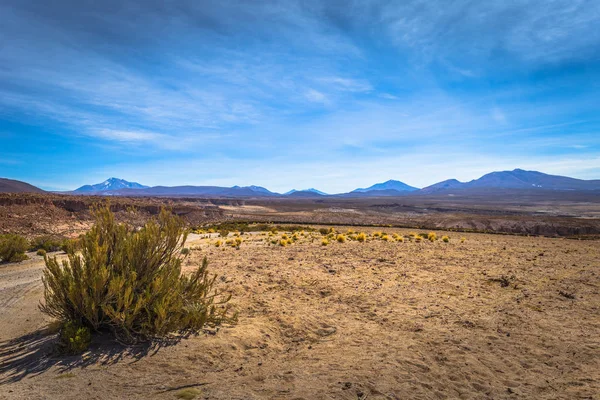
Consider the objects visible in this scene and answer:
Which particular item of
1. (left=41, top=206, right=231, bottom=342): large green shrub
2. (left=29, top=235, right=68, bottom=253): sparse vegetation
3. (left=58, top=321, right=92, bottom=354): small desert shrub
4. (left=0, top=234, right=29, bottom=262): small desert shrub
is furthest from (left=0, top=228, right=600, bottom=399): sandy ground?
(left=29, top=235, right=68, bottom=253): sparse vegetation

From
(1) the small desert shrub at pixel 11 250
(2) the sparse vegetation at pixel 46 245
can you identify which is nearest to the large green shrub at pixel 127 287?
(1) the small desert shrub at pixel 11 250

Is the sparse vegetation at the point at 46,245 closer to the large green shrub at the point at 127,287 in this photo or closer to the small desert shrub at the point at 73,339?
the large green shrub at the point at 127,287

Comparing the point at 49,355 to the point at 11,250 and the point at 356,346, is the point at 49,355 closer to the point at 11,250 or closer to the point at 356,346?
the point at 356,346

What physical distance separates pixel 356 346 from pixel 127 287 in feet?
13.5

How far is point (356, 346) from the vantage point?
592 cm

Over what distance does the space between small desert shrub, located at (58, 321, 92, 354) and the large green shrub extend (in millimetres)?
183

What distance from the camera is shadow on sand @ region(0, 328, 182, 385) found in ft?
15.8

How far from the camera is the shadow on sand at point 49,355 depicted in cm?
481

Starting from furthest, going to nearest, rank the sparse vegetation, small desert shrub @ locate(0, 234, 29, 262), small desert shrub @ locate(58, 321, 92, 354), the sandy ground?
the sparse vegetation < small desert shrub @ locate(0, 234, 29, 262) < small desert shrub @ locate(58, 321, 92, 354) < the sandy ground

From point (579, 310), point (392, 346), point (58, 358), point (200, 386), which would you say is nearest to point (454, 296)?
point (579, 310)

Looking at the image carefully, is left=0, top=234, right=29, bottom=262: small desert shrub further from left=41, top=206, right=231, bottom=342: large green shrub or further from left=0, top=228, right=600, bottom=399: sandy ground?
left=41, top=206, right=231, bottom=342: large green shrub

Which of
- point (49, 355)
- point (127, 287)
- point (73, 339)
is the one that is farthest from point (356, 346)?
point (49, 355)

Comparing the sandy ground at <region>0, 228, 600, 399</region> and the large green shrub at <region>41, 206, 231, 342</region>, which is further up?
the large green shrub at <region>41, 206, 231, 342</region>

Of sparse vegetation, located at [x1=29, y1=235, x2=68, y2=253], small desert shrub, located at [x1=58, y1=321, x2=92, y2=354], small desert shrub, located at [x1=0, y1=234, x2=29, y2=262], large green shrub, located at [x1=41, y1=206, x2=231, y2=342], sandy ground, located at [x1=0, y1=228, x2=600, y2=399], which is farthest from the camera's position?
sparse vegetation, located at [x1=29, y1=235, x2=68, y2=253]
